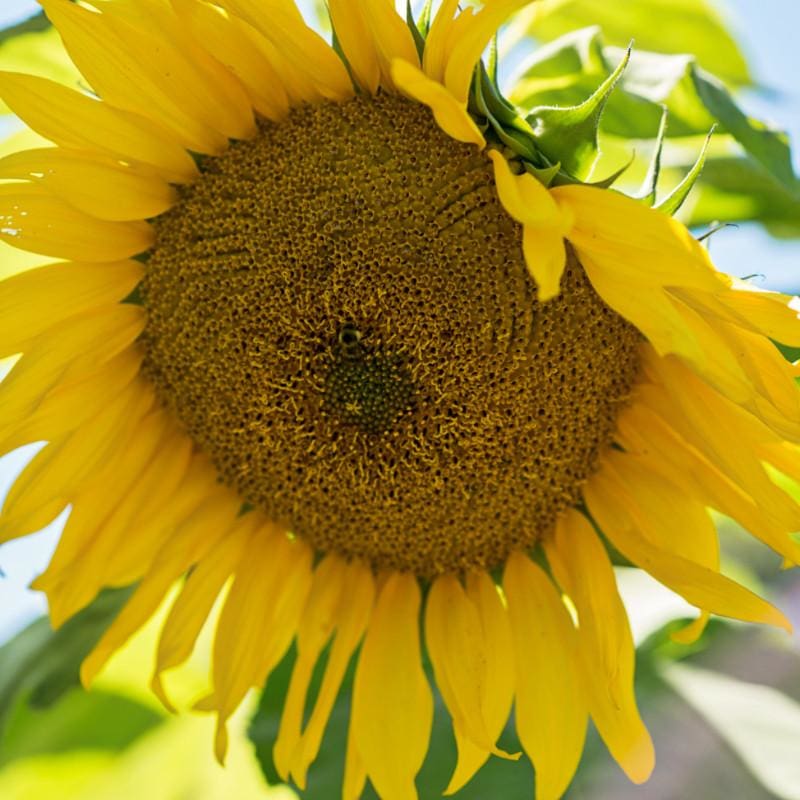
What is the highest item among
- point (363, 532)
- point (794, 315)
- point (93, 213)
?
point (93, 213)

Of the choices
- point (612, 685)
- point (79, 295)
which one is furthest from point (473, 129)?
point (612, 685)

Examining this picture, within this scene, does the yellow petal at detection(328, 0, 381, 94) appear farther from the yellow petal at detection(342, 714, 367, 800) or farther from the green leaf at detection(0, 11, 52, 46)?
the yellow petal at detection(342, 714, 367, 800)

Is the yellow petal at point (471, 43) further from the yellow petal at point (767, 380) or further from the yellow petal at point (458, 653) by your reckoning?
the yellow petal at point (458, 653)

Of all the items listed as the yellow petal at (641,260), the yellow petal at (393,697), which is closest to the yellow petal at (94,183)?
the yellow petal at (641,260)

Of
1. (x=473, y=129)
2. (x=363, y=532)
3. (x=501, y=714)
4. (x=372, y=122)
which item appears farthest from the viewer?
(x=363, y=532)

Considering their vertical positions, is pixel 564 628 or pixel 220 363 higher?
pixel 220 363

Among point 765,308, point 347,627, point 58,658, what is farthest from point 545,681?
point 58,658

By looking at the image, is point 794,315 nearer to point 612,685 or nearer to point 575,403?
point 575,403
